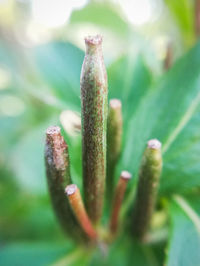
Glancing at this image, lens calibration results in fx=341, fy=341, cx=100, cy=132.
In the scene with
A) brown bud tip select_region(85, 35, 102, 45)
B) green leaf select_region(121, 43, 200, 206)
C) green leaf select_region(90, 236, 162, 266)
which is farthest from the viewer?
green leaf select_region(90, 236, 162, 266)

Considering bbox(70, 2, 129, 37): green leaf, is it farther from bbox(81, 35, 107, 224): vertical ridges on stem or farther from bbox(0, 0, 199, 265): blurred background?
bbox(81, 35, 107, 224): vertical ridges on stem

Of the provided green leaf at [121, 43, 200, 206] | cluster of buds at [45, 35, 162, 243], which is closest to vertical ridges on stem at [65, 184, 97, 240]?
cluster of buds at [45, 35, 162, 243]

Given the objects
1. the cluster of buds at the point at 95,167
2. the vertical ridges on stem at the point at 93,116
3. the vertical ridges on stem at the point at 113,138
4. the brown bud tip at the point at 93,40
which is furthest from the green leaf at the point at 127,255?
the brown bud tip at the point at 93,40

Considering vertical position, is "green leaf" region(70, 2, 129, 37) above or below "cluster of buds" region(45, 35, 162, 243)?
above

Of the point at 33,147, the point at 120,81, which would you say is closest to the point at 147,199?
the point at 120,81

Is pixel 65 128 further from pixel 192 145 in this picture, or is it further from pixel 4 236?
pixel 4 236

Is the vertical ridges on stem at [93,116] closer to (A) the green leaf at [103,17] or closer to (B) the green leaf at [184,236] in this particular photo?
(B) the green leaf at [184,236]

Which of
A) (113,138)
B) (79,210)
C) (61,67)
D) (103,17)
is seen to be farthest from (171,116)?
(103,17)
